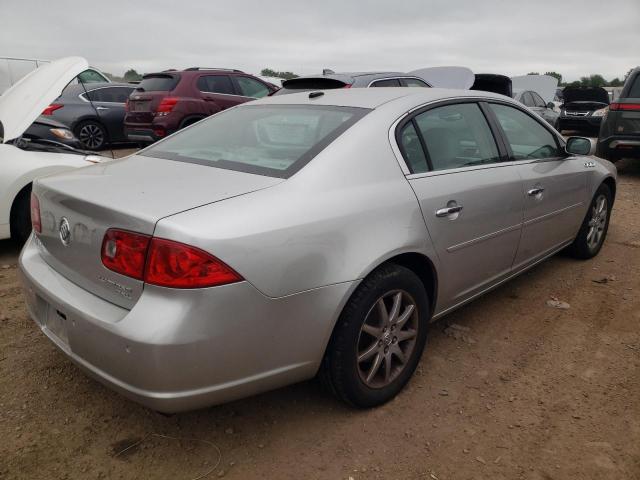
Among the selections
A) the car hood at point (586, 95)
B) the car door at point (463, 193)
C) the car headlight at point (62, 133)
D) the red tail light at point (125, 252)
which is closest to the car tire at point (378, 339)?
the car door at point (463, 193)

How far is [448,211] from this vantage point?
2.55 m

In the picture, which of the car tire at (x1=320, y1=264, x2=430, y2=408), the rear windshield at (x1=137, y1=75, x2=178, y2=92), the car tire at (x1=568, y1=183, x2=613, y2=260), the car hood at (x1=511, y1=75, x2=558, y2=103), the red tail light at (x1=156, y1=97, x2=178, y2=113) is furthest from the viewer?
the car hood at (x1=511, y1=75, x2=558, y2=103)

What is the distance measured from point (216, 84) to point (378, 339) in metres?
7.38

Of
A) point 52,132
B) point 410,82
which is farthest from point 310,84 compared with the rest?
point 52,132

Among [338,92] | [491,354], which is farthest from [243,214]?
[491,354]

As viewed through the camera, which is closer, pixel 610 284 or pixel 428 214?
pixel 428 214

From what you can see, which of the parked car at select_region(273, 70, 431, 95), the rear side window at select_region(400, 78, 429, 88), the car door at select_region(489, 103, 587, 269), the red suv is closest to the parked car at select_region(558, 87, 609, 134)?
the rear side window at select_region(400, 78, 429, 88)

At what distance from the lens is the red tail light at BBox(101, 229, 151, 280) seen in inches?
70.3

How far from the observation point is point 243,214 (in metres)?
1.85

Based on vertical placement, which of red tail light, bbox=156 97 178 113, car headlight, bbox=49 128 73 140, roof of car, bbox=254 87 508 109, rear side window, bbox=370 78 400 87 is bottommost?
car headlight, bbox=49 128 73 140

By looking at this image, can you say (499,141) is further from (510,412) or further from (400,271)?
(510,412)

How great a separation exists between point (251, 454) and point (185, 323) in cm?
75

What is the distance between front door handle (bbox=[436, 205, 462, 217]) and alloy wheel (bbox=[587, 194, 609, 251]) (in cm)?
225

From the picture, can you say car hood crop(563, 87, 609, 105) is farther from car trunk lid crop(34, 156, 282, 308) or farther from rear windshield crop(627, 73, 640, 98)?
car trunk lid crop(34, 156, 282, 308)
